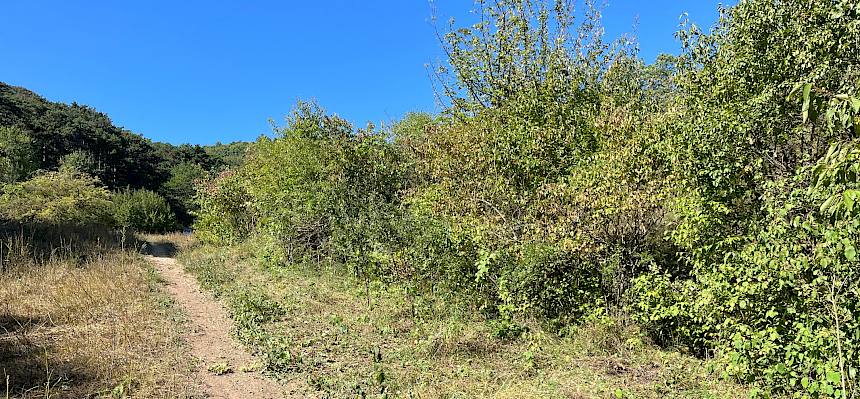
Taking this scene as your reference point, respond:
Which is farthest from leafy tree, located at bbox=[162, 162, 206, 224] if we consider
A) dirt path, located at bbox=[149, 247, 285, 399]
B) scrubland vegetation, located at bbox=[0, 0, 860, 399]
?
dirt path, located at bbox=[149, 247, 285, 399]

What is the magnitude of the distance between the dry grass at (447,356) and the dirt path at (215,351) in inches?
11.2

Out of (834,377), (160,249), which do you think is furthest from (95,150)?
(834,377)

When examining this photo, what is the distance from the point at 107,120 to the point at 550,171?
7297 centimetres

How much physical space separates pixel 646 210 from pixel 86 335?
309 inches

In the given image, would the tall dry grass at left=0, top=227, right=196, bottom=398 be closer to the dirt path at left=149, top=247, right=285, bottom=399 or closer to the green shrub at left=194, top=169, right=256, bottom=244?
the dirt path at left=149, top=247, right=285, bottom=399

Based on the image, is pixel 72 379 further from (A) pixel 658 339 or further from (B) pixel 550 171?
(A) pixel 658 339

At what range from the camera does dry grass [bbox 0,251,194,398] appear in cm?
486

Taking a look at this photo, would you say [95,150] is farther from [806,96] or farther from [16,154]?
[806,96]

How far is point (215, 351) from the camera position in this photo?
6.25 m

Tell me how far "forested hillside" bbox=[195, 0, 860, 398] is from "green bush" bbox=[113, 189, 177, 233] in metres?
23.4

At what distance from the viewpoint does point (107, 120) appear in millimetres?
63781

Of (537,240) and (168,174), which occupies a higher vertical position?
(168,174)

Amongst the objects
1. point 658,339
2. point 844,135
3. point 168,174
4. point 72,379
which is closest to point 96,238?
point 72,379

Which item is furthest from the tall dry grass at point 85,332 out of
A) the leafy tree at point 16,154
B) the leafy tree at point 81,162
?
the leafy tree at point 81,162
